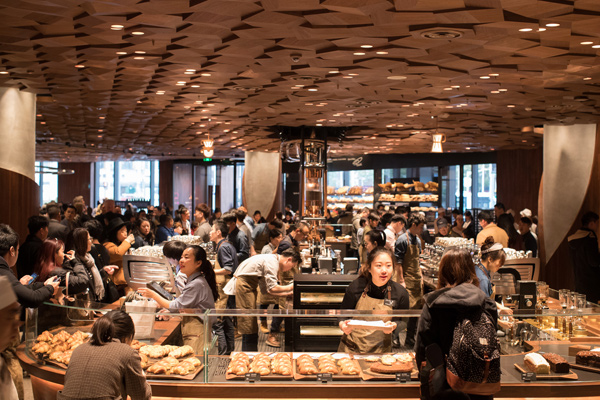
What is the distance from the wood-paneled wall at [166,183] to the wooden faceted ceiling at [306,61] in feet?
51.6

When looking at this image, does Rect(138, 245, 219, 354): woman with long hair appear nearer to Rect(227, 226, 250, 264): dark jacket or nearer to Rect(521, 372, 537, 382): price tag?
Rect(521, 372, 537, 382): price tag

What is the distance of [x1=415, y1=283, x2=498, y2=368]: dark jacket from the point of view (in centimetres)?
299

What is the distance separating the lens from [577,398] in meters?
3.53

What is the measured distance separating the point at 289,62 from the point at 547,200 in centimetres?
681

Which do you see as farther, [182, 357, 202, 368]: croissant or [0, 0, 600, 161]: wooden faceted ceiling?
[0, 0, 600, 161]: wooden faceted ceiling

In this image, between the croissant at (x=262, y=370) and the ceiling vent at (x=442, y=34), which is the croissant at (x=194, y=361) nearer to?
the croissant at (x=262, y=370)

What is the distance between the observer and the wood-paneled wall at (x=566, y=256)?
10609mm

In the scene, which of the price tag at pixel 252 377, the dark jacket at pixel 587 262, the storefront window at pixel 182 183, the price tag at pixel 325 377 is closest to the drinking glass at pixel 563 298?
the price tag at pixel 325 377

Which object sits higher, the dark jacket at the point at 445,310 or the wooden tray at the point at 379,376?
the dark jacket at the point at 445,310

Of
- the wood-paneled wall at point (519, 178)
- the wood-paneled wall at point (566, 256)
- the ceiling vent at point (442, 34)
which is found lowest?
the wood-paneled wall at point (566, 256)

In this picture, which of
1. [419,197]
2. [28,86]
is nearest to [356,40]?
[28,86]

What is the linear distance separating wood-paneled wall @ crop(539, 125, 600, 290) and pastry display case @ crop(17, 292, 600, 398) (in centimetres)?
749

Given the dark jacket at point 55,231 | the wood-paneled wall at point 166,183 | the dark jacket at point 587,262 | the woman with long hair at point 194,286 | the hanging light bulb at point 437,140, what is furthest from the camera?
the wood-paneled wall at point 166,183

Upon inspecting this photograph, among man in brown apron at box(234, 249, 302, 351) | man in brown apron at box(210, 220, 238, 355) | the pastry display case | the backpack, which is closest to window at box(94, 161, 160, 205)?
man in brown apron at box(210, 220, 238, 355)
